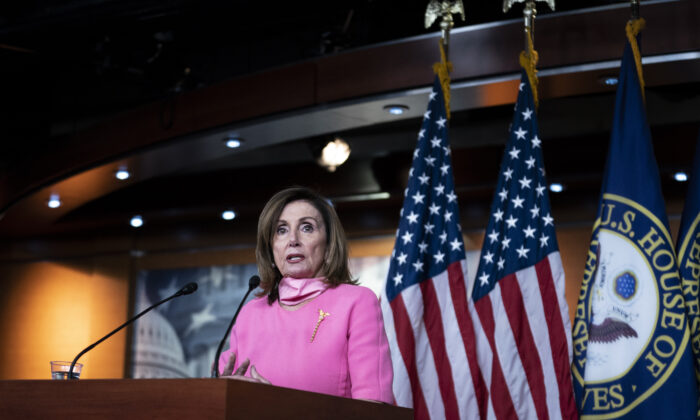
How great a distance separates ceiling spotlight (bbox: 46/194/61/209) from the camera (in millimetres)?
6324

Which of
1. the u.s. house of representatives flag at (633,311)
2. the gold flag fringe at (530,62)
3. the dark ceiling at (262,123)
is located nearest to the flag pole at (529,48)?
the gold flag fringe at (530,62)

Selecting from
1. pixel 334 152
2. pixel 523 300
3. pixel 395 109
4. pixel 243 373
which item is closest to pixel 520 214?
pixel 523 300

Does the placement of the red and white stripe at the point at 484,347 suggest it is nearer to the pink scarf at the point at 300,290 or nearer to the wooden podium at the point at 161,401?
the pink scarf at the point at 300,290

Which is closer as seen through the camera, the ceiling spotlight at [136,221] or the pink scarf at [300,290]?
the pink scarf at [300,290]

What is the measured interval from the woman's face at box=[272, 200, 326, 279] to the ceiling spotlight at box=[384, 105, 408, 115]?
2.17 m

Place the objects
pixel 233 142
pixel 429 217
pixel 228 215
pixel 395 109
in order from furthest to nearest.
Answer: pixel 228 215 < pixel 233 142 < pixel 395 109 < pixel 429 217

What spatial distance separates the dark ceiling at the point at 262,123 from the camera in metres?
4.38

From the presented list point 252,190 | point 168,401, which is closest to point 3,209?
point 252,190

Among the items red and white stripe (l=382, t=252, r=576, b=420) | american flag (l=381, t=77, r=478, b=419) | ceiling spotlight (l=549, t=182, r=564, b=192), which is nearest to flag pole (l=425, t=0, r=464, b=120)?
american flag (l=381, t=77, r=478, b=419)

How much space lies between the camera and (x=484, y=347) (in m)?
3.47

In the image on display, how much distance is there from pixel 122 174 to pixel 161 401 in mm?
4414

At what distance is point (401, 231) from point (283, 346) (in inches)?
63.3

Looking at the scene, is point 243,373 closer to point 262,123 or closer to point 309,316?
point 309,316

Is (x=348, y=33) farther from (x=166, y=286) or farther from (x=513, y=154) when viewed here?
(x=166, y=286)
